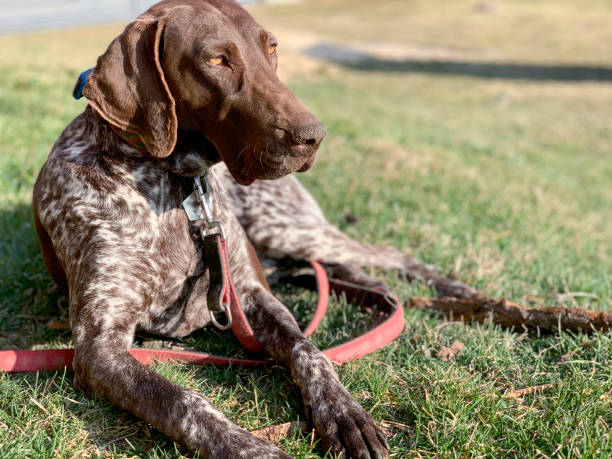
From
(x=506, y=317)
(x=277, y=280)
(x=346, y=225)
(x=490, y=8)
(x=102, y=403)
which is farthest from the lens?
(x=490, y=8)

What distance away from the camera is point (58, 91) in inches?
282

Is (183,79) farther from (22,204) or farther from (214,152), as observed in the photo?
(22,204)

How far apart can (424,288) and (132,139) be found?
1.93 m

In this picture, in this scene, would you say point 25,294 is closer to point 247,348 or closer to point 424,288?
point 247,348

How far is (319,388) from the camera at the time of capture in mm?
2412

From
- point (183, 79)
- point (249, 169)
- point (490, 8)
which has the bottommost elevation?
point (490, 8)

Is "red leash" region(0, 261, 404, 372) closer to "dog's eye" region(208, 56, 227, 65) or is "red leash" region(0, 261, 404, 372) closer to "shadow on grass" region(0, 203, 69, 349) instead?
"shadow on grass" region(0, 203, 69, 349)

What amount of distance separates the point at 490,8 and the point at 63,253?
3591cm

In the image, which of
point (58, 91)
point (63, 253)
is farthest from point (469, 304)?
point (58, 91)

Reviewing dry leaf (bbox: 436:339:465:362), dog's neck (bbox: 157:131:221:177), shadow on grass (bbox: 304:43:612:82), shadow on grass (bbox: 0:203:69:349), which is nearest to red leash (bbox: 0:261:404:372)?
dry leaf (bbox: 436:339:465:362)

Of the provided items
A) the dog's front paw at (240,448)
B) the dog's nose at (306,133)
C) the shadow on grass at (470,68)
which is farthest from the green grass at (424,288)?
the shadow on grass at (470,68)

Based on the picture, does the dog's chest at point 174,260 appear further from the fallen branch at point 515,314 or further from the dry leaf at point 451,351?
the fallen branch at point 515,314

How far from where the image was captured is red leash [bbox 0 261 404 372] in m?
2.60

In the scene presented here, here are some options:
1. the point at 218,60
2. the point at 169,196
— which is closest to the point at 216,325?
the point at 169,196
